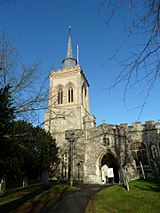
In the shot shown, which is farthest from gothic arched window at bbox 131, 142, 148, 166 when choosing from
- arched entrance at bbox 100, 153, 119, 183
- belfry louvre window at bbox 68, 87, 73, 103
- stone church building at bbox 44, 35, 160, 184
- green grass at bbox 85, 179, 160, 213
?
belfry louvre window at bbox 68, 87, 73, 103

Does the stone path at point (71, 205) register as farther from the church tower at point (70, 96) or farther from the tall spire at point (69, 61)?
the tall spire at point (69, 61)

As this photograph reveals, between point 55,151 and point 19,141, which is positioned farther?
point 55,151

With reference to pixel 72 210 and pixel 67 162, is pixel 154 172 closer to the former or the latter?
pixel 67 162

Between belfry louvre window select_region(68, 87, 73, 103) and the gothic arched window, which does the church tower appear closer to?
belfry louvre window select_region(68, 87, 73, 103)

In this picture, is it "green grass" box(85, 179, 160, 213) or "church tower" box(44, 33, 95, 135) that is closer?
"green grass" box(85, 179, 160, 213)

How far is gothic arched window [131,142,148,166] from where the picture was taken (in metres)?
25.4

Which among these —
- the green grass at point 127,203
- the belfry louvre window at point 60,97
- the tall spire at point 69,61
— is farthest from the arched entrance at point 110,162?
the tall spire at point 69,61

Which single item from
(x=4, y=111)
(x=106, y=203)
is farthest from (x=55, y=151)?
(x=4, y=111)

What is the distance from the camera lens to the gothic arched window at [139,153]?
25.4 metres

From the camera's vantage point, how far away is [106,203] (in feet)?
36.8

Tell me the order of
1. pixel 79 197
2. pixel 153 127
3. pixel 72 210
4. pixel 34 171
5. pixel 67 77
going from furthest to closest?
pixel 67 77 < pixel 34 171 < pixel 153 127 < pixel 79 197 < pixel 72 210

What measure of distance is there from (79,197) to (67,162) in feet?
52.9

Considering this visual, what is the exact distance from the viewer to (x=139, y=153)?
85.9ft

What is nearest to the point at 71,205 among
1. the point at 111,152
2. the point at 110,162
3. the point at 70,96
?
the point at 111,152
